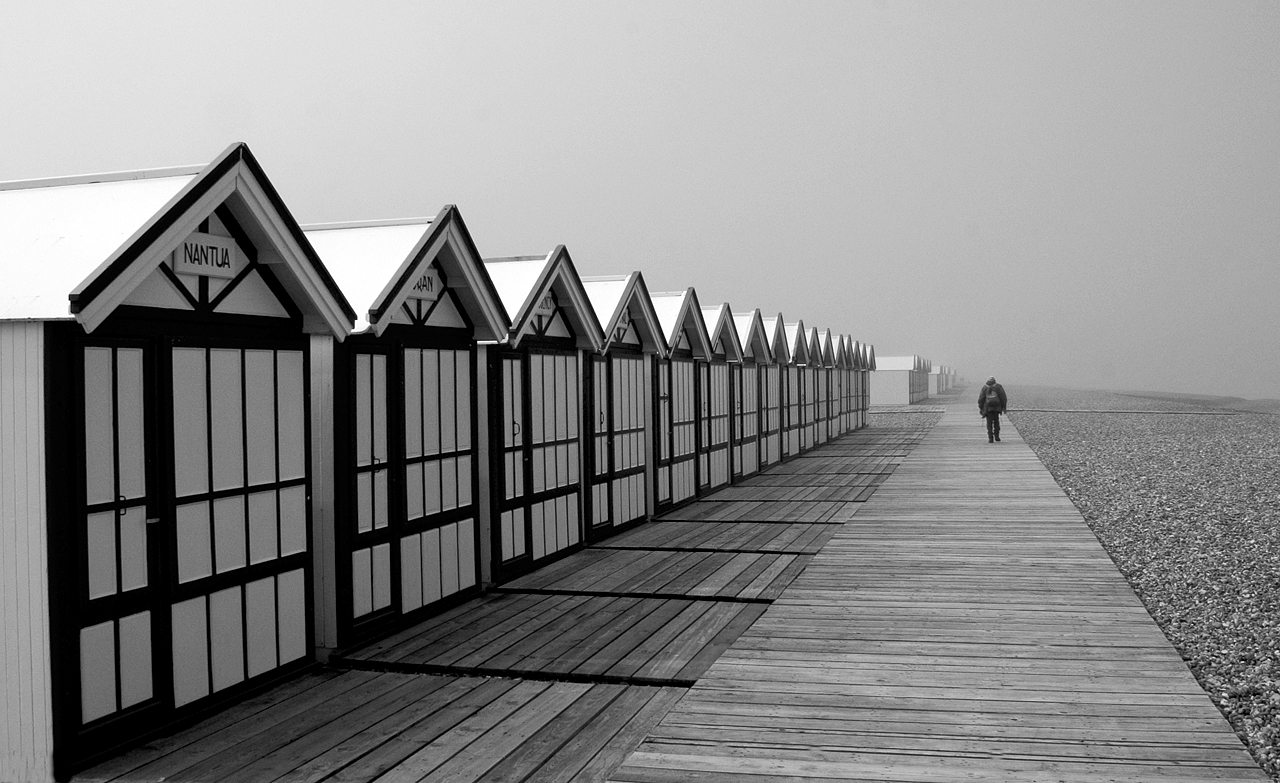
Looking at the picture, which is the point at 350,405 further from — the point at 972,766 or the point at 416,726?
the point at 972,766

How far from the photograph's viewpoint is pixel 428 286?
8.49m

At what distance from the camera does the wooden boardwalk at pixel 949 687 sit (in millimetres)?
5090

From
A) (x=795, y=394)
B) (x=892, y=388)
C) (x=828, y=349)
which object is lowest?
(x=892, y=388)

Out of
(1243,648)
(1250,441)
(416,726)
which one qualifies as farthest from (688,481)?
(1250,441)

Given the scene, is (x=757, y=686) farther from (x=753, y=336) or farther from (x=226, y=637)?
(x=753, y=336)

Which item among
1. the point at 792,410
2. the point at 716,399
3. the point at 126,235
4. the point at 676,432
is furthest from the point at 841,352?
the point at 126,235

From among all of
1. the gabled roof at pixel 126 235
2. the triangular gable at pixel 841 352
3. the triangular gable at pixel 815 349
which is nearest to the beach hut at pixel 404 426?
the gabled roof at pixel 126 235

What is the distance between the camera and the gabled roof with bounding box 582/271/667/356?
12.6 m

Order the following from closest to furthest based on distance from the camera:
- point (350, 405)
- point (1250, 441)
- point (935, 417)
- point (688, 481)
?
point (350, 405), point (688, 481), point (1250, 441), point (935, 417)

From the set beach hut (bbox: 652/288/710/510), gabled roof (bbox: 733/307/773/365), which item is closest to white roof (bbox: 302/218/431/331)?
beach hut (bbox: 652/288/710/510)

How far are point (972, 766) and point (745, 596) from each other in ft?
13.7

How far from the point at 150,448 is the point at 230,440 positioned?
2.13ft

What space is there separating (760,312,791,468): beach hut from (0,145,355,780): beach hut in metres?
15.3

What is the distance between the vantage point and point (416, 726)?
5.87 meters
